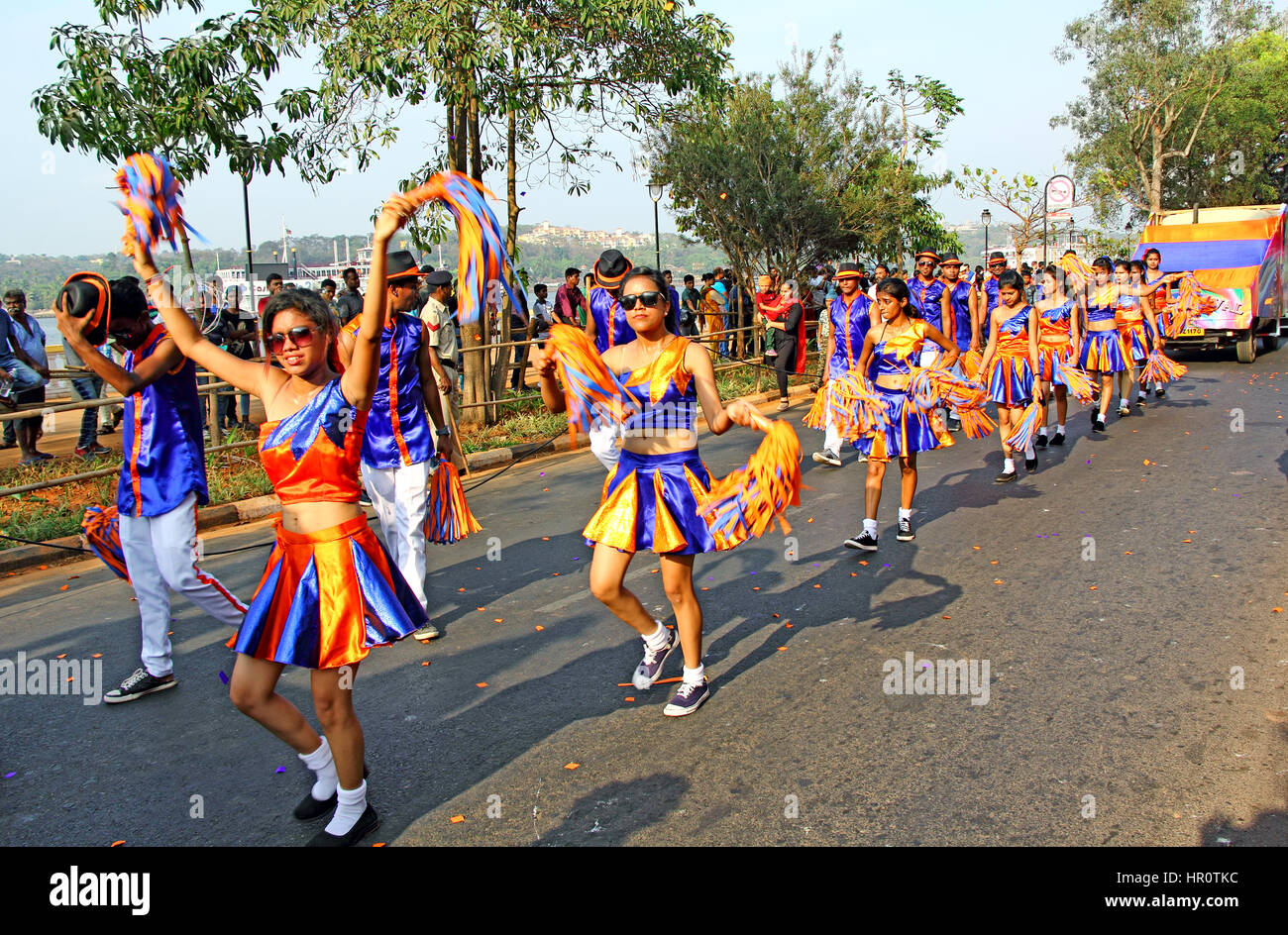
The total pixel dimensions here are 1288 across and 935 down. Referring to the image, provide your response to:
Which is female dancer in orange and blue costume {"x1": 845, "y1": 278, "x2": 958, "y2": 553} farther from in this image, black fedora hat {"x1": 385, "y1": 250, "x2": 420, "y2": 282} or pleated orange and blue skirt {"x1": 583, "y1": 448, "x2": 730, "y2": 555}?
black fedora hat {"x1": 385, "y1": 250, "x2": 420, "y2": 282}

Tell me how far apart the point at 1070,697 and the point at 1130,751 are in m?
0.55

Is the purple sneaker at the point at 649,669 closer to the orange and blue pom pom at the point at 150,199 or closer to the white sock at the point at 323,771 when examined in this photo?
the white sock at the point at 323,771

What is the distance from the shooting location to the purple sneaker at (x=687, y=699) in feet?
14.9

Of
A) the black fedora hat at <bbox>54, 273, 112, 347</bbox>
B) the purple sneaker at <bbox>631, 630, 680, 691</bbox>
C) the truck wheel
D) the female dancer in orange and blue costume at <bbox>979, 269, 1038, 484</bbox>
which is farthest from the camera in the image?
the truck wheel

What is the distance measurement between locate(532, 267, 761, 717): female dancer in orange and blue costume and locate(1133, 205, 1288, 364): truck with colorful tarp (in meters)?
16.8

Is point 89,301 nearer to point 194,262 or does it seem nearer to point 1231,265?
point 194,262

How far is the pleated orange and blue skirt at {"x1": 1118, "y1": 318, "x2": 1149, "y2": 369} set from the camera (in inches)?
498

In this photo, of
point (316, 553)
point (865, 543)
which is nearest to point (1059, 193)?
point (865, 543)

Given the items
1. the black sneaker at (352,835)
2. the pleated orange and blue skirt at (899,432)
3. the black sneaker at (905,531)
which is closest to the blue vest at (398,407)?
the black sneaker at (352,835)

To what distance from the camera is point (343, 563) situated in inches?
133

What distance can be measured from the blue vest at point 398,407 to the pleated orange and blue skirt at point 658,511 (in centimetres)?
160

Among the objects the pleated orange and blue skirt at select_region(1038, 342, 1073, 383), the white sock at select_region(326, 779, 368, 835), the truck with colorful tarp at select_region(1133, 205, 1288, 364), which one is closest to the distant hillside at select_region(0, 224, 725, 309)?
the white sock at select_region(326, 779, 368, 835)

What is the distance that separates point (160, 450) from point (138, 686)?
1.14 metres

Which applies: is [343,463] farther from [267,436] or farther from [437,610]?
[437,610]
